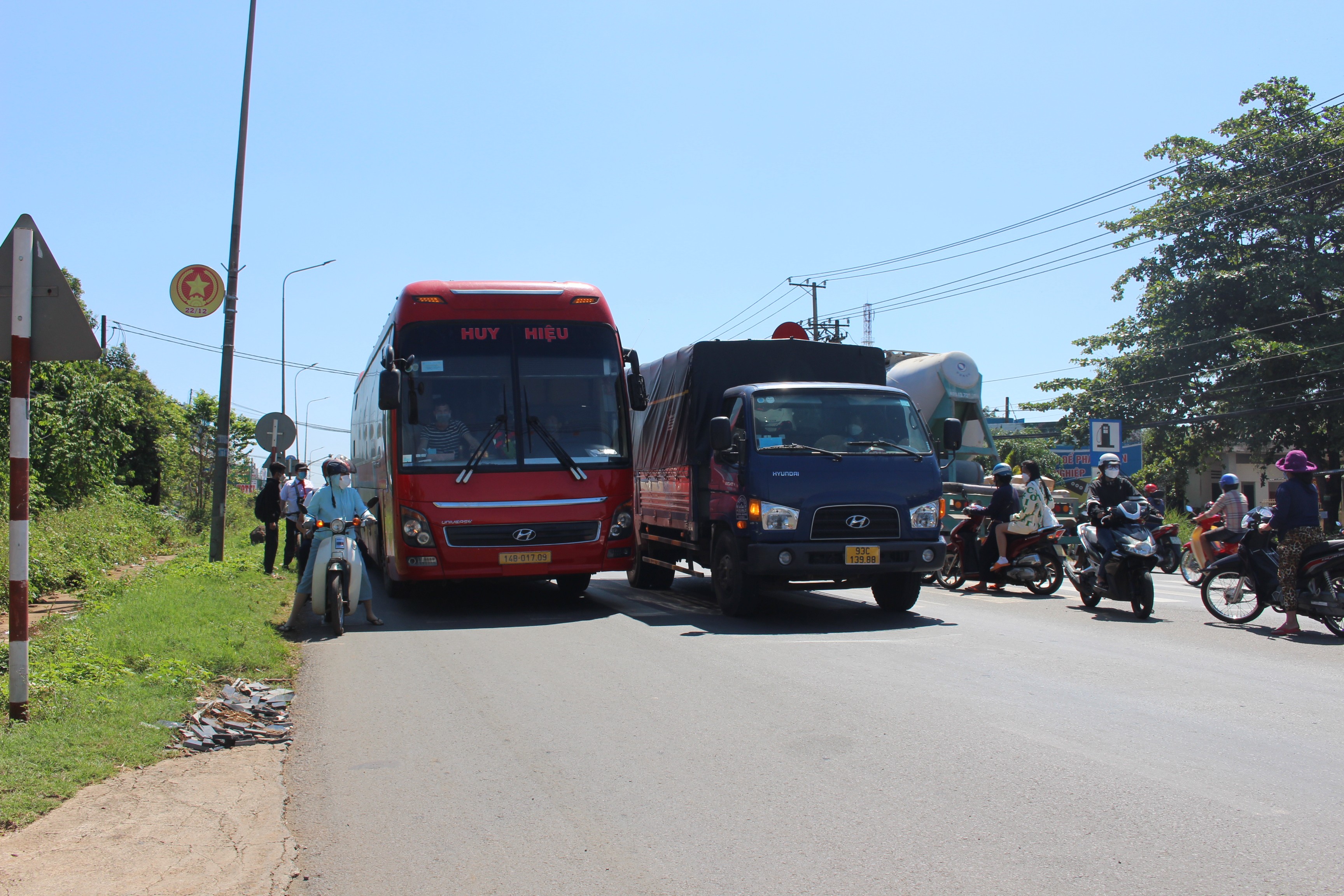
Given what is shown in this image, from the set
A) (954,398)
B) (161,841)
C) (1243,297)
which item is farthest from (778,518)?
(1243,297)

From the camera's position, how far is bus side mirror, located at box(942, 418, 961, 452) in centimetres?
1170

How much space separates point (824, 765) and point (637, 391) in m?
7.06

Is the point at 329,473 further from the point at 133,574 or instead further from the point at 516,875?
the point at 516,875

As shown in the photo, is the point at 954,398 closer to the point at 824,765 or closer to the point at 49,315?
the point at 824,765

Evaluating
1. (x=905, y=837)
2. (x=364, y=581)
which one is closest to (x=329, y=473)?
(x=364, y=581)

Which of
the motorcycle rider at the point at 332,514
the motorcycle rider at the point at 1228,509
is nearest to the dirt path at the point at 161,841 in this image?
the motorcycle rider at the point at 332,514

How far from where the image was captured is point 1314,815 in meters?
4.53

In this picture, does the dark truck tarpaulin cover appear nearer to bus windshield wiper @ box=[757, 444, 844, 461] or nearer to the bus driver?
bus windshield wiper @ box=[757, 444, 844, 461]

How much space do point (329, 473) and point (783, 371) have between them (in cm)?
514

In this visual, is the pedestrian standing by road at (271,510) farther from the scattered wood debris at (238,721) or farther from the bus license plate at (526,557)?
the scattered wood debris at (238,721)

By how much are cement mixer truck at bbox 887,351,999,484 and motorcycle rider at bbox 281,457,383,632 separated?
13572 mm

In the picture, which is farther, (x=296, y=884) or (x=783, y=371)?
(x=783, y=371)

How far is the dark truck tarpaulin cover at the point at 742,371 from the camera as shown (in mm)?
12414

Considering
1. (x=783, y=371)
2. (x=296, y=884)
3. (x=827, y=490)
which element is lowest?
(x=296, y=884)
